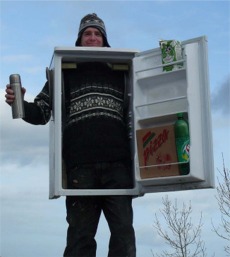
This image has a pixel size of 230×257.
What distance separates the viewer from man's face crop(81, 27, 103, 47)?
14.5ft

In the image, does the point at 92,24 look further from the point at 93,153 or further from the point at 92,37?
the point at 93,153

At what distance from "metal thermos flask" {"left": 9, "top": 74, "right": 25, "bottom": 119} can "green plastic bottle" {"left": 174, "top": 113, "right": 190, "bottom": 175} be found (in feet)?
3.53

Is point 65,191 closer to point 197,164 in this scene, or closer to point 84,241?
point 84,241

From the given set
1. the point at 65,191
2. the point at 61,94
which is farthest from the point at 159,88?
the point at 65,191

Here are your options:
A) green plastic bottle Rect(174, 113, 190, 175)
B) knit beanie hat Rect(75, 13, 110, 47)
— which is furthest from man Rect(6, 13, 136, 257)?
green plastic bottle Rect(174, 113, 190, 175)

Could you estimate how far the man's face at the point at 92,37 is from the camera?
4.41 m

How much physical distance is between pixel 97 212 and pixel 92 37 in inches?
51.3

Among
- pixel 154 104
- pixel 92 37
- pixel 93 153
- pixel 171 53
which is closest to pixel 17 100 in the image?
pixel 93 153

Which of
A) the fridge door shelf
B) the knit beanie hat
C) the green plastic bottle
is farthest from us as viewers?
the knit beanie hat

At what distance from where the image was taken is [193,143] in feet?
12.9

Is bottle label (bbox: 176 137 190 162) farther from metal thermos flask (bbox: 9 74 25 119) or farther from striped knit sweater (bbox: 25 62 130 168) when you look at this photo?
metal thermos flask (bbox: 9 74 25 119)

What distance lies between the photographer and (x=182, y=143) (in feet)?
13.0

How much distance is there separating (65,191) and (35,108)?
2.14ft

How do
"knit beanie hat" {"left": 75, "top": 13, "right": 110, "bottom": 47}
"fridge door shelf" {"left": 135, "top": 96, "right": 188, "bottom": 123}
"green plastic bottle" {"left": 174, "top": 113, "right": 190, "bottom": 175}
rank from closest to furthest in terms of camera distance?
"green plastic bottle" {"left": 174, "top": 113, "right": 190, "bottom": 175} → "fridge door shelf" {"left": 135, "top": 96, "right": 188, "bottom": 123} → "knit beanie hat" {"left": 75, "top": 13, "right": 110, "bottom": 47}
